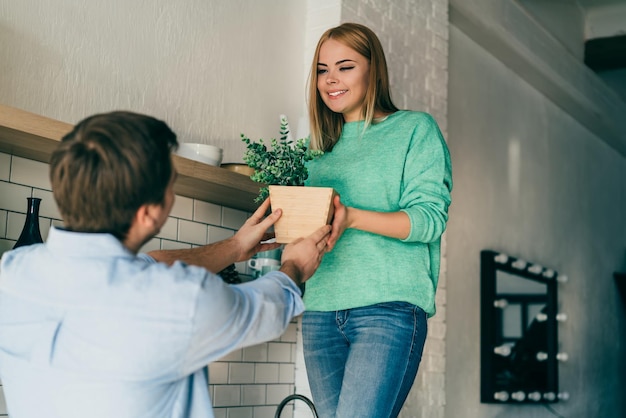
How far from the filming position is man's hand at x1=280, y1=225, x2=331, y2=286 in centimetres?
154

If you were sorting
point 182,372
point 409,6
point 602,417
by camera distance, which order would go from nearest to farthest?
1. point 182,372
2. point 409,6
3. point 602,417

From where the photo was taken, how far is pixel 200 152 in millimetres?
2395

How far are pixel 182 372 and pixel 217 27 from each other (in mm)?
1881

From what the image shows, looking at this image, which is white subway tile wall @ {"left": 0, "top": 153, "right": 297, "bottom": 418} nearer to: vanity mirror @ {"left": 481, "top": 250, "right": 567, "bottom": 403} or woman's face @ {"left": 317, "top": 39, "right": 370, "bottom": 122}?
A: woman's face @ {"left": 317, "top": 39, "right": 370, "bottom": 122}

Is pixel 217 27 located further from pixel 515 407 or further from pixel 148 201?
pixel 515 407

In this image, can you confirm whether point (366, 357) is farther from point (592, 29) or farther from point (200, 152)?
point (592, 29)

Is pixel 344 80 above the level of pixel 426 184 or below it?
above

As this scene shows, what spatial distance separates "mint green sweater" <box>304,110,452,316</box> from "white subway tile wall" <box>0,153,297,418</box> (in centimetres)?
63

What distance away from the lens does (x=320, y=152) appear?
80.4 inches

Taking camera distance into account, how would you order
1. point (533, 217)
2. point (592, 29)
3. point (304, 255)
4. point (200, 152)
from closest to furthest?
1. point (304, 255)
2. point (200, 152)
3. point (533, 217)
4. point (592, 29)

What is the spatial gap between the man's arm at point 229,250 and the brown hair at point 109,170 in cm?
59

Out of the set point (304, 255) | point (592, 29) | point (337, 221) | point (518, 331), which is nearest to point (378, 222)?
point (337, 221)

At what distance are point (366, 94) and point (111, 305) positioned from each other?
121cm

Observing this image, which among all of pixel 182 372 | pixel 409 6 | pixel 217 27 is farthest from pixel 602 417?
pixel 182 372
